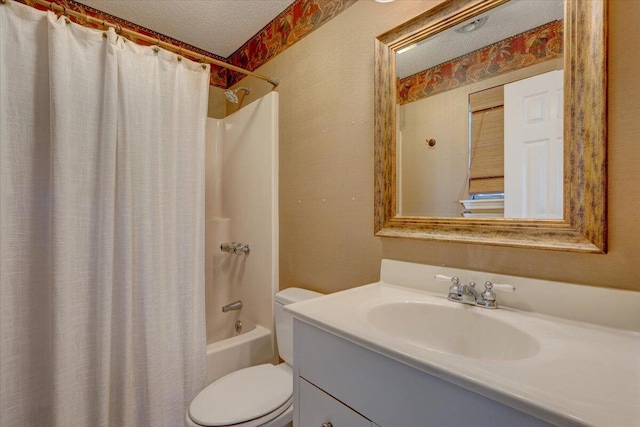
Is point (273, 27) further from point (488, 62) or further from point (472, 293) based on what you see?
point (472, 293)

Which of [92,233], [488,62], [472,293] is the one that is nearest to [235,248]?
[92,233]

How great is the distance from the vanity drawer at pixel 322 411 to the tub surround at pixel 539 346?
0.03m

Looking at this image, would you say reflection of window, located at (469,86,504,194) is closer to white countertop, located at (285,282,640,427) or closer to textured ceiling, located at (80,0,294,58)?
white countertop, located at (285,282,640,427)

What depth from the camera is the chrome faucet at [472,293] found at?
919 millimetres

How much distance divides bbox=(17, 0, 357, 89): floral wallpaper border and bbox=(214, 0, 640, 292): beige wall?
0.18 ft

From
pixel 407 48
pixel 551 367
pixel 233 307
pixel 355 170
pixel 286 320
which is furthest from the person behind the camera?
pixel 233 307

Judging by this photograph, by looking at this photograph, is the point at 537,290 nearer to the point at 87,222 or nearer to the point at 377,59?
the point at 377,59

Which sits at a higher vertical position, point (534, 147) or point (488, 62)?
point (488, 62)

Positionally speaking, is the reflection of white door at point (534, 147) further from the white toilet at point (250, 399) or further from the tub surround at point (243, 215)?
the tub surround at point (243, 215)

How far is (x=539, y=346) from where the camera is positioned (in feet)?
2.27

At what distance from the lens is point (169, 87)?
149cm

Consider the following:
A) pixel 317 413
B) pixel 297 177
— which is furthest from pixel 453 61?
pixel 317 413

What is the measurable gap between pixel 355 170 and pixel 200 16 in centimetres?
140

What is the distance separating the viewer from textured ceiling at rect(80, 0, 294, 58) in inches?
68.1
